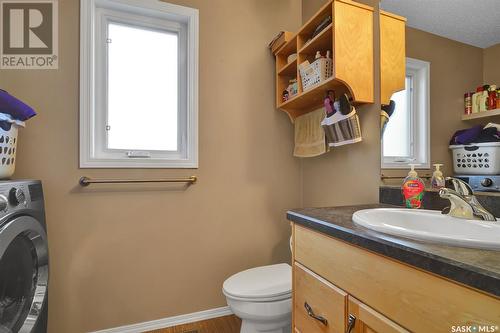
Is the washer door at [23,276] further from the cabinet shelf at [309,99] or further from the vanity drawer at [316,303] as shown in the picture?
the cabinet shelf at [309,99]

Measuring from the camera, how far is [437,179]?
1070 millimetres

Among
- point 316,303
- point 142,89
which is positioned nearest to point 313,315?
point 316,303

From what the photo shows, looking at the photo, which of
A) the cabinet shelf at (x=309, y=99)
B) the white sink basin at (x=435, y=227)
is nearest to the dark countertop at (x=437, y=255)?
the white sink basin at (x=435, y=227)

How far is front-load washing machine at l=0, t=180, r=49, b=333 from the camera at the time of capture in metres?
1.02

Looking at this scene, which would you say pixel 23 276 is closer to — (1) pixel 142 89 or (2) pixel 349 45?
(1) pixel 142 89

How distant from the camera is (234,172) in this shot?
1809 mm

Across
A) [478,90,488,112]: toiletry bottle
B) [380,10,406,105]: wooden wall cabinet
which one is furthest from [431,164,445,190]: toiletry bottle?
[380,10,406,105]: wooden wall cabinet

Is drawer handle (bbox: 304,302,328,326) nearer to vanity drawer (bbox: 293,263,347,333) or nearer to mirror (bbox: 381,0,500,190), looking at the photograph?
vanity drawer (bbox: 293,263,347,333)

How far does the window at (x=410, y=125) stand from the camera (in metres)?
1.12

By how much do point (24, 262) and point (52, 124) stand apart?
746mm

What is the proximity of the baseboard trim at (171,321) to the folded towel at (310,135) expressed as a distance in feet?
4.11

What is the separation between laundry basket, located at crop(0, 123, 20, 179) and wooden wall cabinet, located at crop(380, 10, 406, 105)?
5.99ft

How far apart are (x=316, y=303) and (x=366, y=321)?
0.74 feet

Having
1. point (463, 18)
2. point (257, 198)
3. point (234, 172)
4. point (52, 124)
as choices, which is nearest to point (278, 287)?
point (257, 198)
